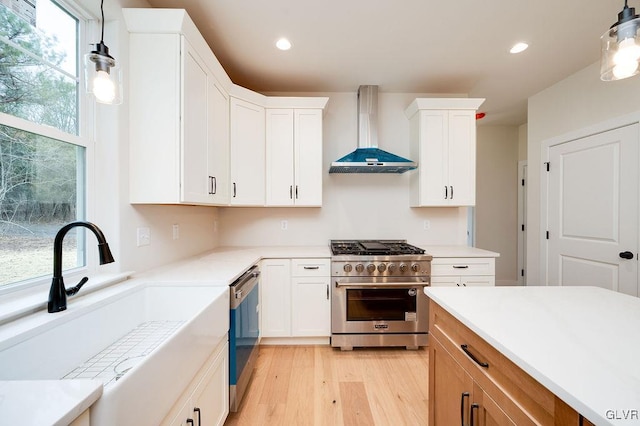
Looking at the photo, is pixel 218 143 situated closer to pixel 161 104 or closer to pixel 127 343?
pixel 161 104

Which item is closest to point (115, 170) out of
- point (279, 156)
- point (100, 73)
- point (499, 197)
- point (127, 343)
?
point (100, 73)

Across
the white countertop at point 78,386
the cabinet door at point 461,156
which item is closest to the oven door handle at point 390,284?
the white countertop at point 78,386

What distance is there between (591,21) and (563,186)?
5.42 feet

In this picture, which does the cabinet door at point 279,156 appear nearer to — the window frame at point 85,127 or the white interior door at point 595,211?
the window frame at point 85,127

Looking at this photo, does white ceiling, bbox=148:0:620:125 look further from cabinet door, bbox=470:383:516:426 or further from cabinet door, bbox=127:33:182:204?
Answer: cabinet door, bbox=470:383:516:426

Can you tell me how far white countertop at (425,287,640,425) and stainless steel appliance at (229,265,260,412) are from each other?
3.82 feet

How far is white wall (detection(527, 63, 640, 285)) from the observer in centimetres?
231

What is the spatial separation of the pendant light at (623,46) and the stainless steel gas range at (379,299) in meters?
1.66

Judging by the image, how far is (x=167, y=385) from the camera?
2.73 ft

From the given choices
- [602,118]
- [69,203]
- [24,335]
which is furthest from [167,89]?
[602,118]

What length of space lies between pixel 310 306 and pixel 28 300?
1.87 m

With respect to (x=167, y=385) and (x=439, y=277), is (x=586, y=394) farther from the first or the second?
(x=439, y=277)

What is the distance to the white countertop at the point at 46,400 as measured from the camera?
1.58 feet

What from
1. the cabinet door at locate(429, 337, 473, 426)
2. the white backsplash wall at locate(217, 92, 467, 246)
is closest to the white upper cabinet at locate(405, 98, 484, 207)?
the white backsplash wall at locate(217, 92, 467, 246)
